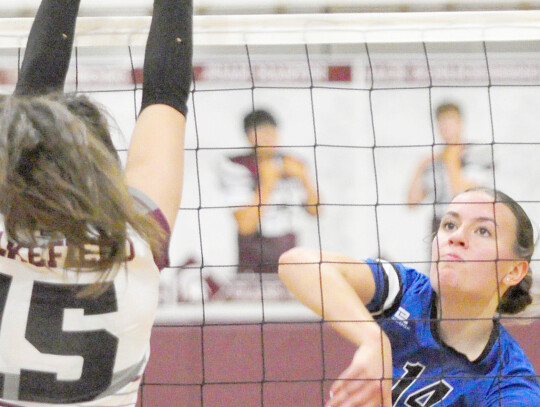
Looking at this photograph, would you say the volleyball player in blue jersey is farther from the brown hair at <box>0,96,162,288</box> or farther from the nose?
the brown hair at <box>0,96,162,288</box>

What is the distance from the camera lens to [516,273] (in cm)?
138

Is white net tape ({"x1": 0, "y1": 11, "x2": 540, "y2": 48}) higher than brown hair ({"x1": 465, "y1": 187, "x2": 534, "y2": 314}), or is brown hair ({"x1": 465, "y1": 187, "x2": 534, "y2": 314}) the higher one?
white net tape ({"x1": 0, "y1": 11, "x2": 540, "y2": 48})

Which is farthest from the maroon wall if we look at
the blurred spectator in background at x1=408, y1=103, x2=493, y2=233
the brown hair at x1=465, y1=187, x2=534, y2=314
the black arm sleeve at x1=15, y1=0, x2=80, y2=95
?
the black arm sleeve at x1=15, y1=0, x2=80, y2=95

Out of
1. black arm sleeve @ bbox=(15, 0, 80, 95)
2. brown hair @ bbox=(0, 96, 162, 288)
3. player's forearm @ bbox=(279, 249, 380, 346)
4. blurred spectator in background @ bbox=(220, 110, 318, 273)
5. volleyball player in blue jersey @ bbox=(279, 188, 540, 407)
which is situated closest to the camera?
brown hair @ bbox=(0, 96, 162, 288)

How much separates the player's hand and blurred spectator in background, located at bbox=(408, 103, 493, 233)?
1.52 m

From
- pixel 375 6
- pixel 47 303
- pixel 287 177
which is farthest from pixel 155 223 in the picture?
pixel 287 177

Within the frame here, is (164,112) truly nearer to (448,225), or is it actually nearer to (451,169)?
(448,225)

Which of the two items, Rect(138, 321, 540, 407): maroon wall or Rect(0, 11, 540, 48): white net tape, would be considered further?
Rect(138, 321, 540, 407): maroon wall

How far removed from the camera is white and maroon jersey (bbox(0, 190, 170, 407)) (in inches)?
27.4

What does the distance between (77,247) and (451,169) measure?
200 centimetres

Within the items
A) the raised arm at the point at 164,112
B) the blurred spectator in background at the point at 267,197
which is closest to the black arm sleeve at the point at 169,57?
the raised arm at the point at 164,112

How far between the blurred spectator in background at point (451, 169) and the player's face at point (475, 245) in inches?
45.9

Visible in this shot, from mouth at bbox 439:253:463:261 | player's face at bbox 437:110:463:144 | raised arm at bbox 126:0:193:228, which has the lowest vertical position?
mouth at bbox 439:253:463:261

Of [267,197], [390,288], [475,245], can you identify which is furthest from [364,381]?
[267,197]
